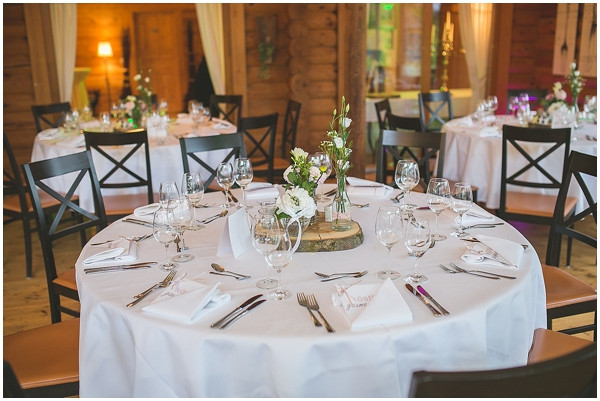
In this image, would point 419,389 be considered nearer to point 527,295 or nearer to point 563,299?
point 527,295

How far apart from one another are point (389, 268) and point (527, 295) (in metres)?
0.45

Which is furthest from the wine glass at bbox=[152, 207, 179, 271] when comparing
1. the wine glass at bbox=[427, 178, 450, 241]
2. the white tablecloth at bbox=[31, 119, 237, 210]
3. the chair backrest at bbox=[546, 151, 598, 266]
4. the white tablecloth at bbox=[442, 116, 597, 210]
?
the white tablecloth at bbox=[442, 116, 597, 210]

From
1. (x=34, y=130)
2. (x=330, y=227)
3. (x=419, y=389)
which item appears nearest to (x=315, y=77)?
(x=34, y=130)

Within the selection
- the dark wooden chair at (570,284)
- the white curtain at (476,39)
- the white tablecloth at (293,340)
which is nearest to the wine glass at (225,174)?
the white tablecloth at (293,340)

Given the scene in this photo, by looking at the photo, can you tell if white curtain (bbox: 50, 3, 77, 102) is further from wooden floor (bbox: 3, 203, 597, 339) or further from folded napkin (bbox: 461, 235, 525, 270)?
folded napkin (bbox: 461, 235, 525, 270)

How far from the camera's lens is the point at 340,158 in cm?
220

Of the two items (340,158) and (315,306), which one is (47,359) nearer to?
(315,306)

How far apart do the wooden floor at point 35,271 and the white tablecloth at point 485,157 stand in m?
0.47

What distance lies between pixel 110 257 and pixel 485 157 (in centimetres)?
308

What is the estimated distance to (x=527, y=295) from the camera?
1.88 m

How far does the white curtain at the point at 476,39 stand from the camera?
774cm

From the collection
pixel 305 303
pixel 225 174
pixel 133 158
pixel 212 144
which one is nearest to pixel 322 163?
pixel 225 174

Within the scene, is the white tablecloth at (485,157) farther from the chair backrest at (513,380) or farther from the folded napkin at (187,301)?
the chair backrest at (513,380)

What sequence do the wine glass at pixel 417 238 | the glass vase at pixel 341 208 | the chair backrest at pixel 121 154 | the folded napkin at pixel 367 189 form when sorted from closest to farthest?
Result: 1. the wine glass at pixel 417 238
2. the glass vase at pixel 341 208
3. the folded napkin at pixel 367 189
4. the chair backrest at pixel 121 154
